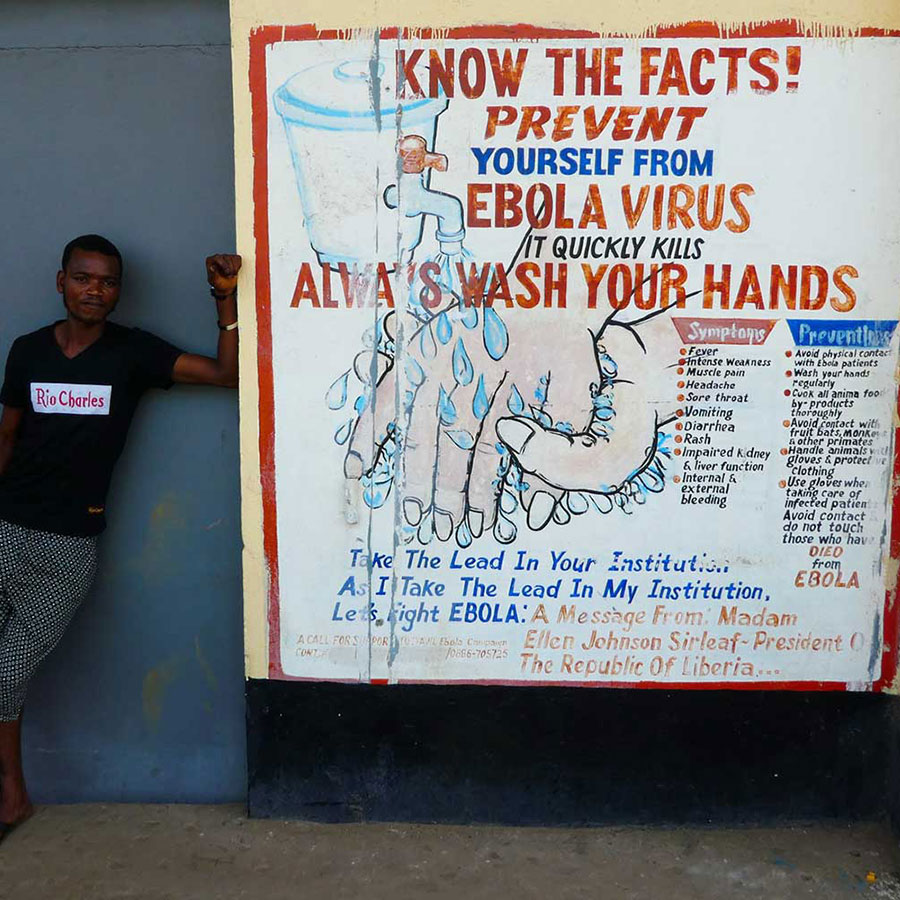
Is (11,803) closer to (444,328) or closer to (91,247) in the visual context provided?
(91,247)

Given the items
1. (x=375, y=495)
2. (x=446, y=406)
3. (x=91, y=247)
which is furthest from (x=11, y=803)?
(x=446, y=406)

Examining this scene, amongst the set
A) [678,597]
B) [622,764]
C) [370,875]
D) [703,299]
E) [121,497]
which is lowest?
[370,875]

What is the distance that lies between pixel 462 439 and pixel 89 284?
50.5 inches

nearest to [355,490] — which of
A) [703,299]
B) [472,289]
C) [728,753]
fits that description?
[472,289]

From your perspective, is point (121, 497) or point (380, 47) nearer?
point (380, 47)

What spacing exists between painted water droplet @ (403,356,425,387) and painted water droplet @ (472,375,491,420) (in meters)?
0.18

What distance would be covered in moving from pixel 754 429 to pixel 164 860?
7.78ft

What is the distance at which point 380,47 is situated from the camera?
3.10 meters

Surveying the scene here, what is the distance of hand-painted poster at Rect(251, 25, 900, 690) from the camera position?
3.09 m

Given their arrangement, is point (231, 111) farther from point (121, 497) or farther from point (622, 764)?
point (622, 764)

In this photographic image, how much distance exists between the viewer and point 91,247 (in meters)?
3.19

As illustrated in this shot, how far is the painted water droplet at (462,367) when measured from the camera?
322cm

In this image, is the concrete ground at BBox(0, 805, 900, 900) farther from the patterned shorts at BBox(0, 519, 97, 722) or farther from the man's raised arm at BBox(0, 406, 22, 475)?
the man's raised arm at BBox(0, 406, 22, 475)

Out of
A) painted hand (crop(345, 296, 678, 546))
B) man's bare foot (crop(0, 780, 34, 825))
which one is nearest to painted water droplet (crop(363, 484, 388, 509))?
painted hand (crop(345, 296, 678, 546))
